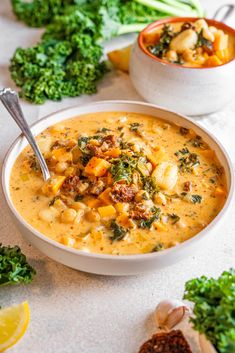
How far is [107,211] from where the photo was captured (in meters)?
2.63

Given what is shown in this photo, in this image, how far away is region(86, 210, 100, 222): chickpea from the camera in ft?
8.57

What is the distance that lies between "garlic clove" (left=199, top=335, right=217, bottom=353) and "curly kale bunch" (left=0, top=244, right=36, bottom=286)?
830mm

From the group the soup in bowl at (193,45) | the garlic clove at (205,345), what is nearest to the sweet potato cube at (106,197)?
the garlic clove at (205,345)

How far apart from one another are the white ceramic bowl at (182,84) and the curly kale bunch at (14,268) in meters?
1.58

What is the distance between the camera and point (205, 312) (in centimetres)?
207

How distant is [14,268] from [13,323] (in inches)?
10.2

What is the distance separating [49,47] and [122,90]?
25.2 inches

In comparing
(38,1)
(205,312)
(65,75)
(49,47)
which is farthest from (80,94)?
(205,312)

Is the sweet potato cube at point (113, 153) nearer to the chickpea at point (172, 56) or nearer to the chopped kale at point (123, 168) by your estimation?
the chopped kale at point (123, 168)

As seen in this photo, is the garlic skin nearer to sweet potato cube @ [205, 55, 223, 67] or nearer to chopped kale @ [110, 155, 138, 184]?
chopped kale @ [110, 155, 138, 184]

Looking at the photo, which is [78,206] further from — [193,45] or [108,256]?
[193,45]

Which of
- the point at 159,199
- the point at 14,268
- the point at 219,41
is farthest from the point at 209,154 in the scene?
the point at 14,268

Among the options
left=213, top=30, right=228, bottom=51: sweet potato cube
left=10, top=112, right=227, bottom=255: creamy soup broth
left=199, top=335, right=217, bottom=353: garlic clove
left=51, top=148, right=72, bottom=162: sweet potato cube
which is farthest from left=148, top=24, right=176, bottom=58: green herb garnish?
Result: left=199, top=335, right=217, bottom=353: garlic clove

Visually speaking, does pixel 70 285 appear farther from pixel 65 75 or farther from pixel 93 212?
pixel 65 75
